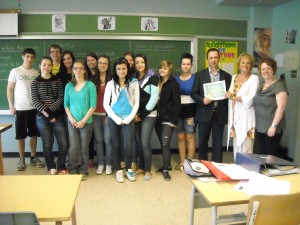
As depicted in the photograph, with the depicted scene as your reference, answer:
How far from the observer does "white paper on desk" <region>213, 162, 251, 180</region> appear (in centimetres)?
160

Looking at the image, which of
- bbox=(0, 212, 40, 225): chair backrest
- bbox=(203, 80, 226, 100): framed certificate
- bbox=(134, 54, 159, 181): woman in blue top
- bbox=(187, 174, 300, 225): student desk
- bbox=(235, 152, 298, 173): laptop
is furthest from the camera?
bbox=(134, 54, 159, 181): woman in blue top

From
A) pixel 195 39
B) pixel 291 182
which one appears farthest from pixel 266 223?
pixel 195 39

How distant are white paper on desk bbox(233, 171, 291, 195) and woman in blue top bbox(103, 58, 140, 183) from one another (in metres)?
1.77

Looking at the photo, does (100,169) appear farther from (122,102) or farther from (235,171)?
(235,171)

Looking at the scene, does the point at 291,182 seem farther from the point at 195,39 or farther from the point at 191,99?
the point at 195,39

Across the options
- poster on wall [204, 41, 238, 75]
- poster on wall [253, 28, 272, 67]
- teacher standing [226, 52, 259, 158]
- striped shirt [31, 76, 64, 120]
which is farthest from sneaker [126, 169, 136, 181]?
poster on wall [253, 28, 272, 67]

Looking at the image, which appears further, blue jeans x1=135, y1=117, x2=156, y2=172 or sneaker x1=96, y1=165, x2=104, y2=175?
sneaker x1=96, y1=165, x2=104, y2=175

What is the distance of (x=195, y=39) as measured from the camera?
418cm

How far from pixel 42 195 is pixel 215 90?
7.52 ft

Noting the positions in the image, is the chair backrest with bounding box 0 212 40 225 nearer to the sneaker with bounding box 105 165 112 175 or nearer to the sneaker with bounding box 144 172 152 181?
the sneaker with bounding box 144 172 152 181

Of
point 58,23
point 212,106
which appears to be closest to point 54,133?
point 58,23

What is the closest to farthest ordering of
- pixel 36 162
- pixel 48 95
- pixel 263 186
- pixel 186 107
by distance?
1. pixel 263 186
2. pixel 48 95
3. pixel 186 107
4. pixel 36 162

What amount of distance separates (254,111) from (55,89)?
7.69 feet

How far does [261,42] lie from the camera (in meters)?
4.28
